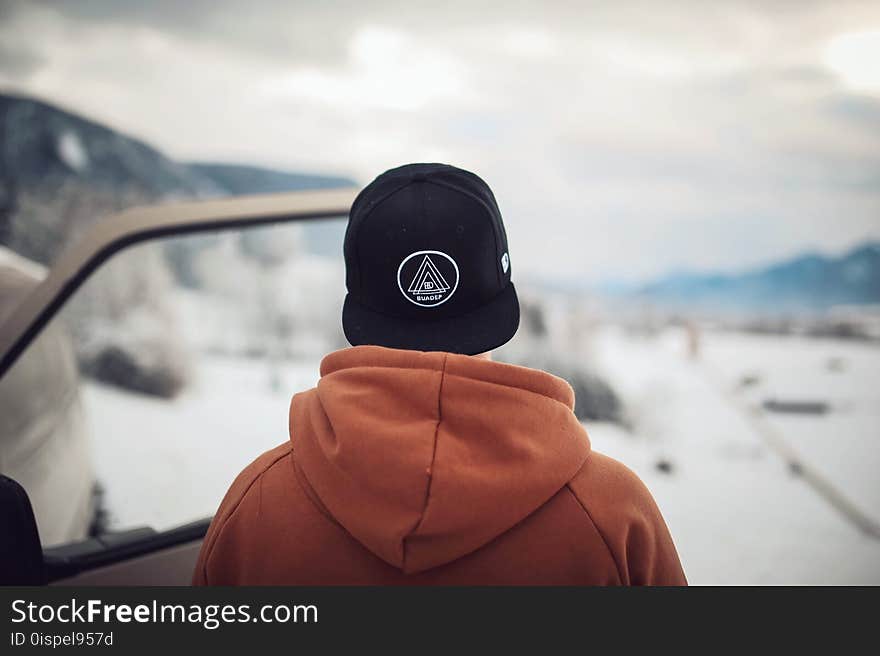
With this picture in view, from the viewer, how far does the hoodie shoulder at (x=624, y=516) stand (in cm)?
80

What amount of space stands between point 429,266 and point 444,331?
9 cm

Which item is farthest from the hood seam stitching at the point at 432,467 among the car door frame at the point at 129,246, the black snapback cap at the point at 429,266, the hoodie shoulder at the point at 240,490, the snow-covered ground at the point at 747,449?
the snow-covered ground at the point at 747,449

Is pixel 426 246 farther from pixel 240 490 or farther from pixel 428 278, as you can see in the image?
pixel 240 490

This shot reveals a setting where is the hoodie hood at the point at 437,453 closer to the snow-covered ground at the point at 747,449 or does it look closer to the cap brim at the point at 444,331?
the cap brim at the point at 444,331

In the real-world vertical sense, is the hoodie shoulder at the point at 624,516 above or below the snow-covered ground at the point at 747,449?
below

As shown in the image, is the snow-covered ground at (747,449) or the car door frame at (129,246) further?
the snow-covered ground at (747,449)

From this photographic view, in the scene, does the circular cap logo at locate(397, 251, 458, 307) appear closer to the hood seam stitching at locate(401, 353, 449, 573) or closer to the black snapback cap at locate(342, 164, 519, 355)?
the black snapback cap at locate(342, 164, 519, 355)

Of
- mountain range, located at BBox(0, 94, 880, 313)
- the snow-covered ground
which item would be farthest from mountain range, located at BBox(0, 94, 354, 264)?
the snow-covered ground

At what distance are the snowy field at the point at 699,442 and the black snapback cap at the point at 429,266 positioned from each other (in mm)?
1401

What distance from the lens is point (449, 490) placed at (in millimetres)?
762

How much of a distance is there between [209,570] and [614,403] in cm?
239

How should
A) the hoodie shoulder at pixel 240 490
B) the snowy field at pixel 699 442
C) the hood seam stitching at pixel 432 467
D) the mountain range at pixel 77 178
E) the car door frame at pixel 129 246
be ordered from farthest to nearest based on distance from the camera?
the mountain range at pixel 77 178 → the snowy field at pixel 699 442 → the car door frame at pixel 129 246 → the hoodie shoulder at pixel 240 490 → the hood seam stitching at pixel 432 467

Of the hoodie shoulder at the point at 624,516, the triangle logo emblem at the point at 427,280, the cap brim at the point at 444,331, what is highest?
the triangle logo emblem at the point at 427,280

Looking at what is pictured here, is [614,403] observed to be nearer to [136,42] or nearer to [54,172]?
[54,172]
